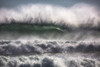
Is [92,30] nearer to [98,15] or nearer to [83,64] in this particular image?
[98,15]

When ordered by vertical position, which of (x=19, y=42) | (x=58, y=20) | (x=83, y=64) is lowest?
(x=83, y=64)

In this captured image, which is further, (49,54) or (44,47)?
(44,47)

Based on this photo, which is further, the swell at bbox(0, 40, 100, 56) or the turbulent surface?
the swell at bbox(0, 40, 100, 56)

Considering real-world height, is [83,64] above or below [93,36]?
below

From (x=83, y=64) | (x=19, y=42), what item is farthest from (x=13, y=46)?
(x=83, y=64)

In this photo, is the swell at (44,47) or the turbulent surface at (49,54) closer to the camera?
the turbulent surface at (49,54)

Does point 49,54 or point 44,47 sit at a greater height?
point 44,47

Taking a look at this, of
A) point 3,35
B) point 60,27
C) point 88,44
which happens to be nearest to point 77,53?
point 88,44

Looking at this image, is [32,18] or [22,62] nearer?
[22,62]
